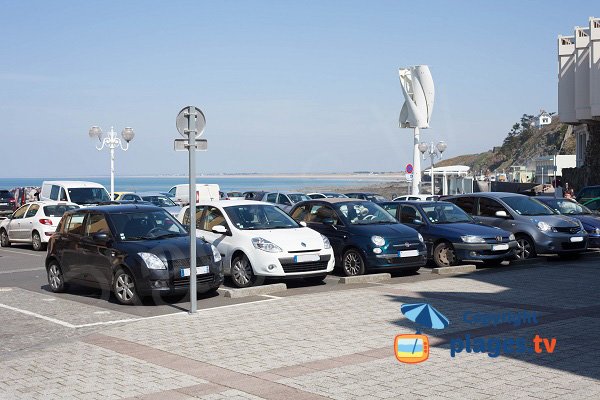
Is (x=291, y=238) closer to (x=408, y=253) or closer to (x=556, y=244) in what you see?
(x=408, y=253)

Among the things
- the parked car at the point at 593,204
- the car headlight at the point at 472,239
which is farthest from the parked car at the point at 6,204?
the car headlight at the point at 472,239

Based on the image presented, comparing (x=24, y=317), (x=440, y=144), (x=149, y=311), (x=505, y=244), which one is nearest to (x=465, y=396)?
(x=149, y=311)

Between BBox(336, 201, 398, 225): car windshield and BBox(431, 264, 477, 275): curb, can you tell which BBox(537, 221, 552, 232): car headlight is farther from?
BBox(336, 201, 398, 225): car windshield

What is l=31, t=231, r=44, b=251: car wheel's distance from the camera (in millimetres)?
25266

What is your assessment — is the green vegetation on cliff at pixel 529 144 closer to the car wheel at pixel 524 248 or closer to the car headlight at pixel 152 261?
the car wheel at pixel 524 248

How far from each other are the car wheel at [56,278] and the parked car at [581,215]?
12.8 m

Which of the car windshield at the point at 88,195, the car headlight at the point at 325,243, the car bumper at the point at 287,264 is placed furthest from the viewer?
the car windshield at the point at 88,195

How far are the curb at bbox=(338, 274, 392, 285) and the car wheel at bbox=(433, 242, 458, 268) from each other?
91.9 inches

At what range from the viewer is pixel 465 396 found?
23.6 feet

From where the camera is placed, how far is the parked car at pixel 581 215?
68.5 ft

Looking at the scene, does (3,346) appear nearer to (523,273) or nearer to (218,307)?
(218,307)

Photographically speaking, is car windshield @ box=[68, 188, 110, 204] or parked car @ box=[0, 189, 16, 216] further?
parked car @ box=[0, 189, 16, 216]

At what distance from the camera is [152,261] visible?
13141mm

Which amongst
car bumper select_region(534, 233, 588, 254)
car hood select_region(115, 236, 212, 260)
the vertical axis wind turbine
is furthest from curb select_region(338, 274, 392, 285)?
the vertical axis wind turbine
